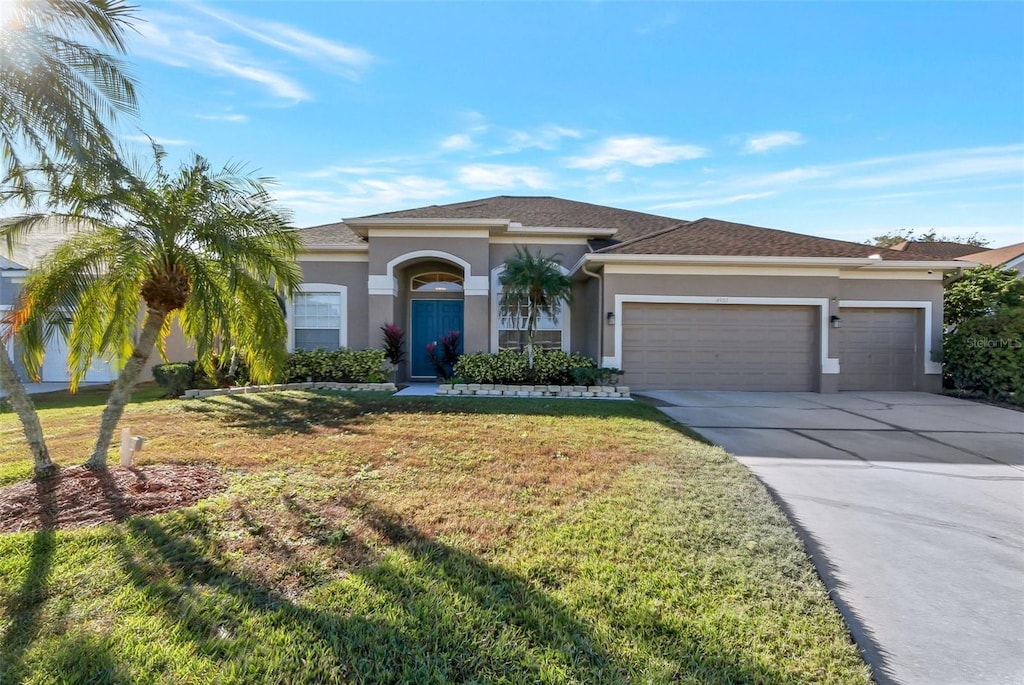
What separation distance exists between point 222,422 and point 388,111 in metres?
8.91

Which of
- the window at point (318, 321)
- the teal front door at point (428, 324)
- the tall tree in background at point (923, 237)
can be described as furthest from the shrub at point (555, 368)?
the tall tree in background at point (923, 237)

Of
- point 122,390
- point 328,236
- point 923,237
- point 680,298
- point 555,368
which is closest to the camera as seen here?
point 122,390

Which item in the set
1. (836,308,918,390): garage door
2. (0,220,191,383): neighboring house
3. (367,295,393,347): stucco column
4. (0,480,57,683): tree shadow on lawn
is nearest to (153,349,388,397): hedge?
(367,295,393,347): stucco column

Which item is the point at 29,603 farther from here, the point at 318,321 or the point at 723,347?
the point at 723,347

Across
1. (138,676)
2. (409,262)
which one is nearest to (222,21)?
(409,262)

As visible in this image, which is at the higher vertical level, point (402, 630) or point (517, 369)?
point (517, 369)

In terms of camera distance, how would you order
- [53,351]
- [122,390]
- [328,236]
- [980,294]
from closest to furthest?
[122,390] → [980,294] → [328,236] → [53,351]

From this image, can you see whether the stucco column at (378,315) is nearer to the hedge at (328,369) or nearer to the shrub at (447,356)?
the hedge at (328,369)

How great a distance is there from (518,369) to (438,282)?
4678 mm

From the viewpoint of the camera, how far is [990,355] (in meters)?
11.2

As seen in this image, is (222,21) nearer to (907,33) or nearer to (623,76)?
(623,76)

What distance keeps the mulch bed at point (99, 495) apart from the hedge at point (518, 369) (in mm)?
6922

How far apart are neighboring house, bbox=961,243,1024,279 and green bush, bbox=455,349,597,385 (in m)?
14.7

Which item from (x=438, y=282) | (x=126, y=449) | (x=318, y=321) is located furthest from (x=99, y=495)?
(x=438, y=282)
